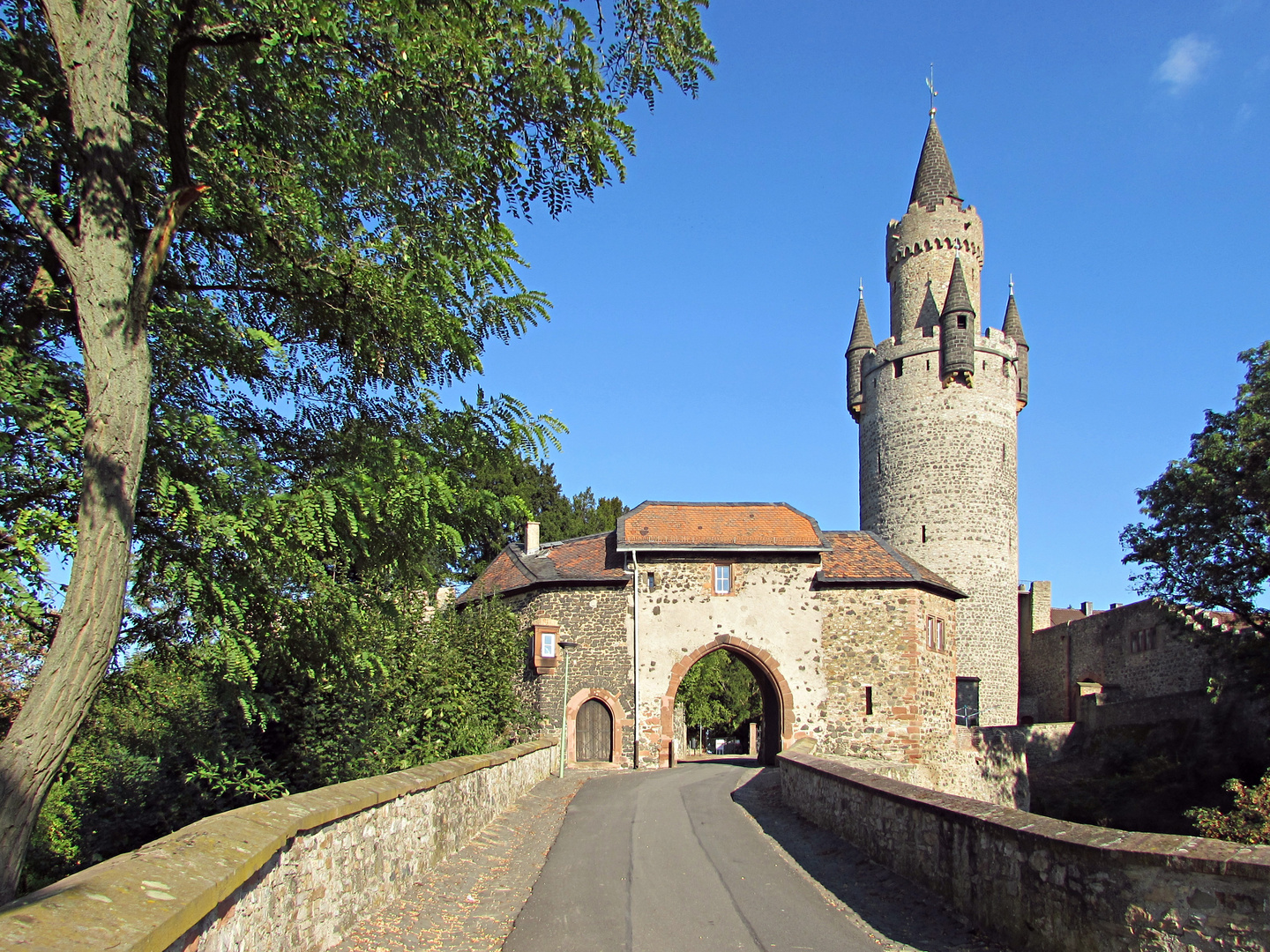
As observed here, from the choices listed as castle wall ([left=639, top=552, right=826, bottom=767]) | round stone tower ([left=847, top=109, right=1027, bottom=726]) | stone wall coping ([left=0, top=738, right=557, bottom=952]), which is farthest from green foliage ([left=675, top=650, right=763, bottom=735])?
stone wall coping ([left=0, top=738, right=557, bottom=952])

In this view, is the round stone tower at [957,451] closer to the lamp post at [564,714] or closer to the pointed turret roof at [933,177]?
the pointed turret roof at [933,177]

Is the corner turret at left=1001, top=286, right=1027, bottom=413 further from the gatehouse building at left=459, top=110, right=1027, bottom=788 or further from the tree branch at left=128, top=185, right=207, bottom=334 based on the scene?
the tree branch at left=128, top=185, right=207, bottom=334

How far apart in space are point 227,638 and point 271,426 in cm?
203

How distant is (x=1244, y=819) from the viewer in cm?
1719

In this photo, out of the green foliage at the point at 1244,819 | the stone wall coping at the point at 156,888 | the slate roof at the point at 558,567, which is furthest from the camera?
the slate roof at the point at 558,567

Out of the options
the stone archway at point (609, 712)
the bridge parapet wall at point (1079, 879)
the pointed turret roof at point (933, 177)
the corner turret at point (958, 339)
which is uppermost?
the pointed turret roof at point (933, 177)

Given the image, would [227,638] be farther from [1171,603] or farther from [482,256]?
[1171,603]

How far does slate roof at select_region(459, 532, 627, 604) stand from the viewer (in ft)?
79.7

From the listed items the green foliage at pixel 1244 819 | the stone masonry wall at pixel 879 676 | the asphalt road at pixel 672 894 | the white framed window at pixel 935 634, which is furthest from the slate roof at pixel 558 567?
the green foliage at pixel 1244 819

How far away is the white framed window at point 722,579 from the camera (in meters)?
24.4

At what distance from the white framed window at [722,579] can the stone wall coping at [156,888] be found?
19.3 meters

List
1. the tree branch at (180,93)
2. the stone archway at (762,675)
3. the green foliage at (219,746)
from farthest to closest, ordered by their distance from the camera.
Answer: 1. the stone archway at (762,675)
2. the green foliage at (219,746)
3. the tree branch at (180,93)

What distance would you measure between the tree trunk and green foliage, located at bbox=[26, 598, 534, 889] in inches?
109

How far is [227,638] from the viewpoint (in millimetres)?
6066
